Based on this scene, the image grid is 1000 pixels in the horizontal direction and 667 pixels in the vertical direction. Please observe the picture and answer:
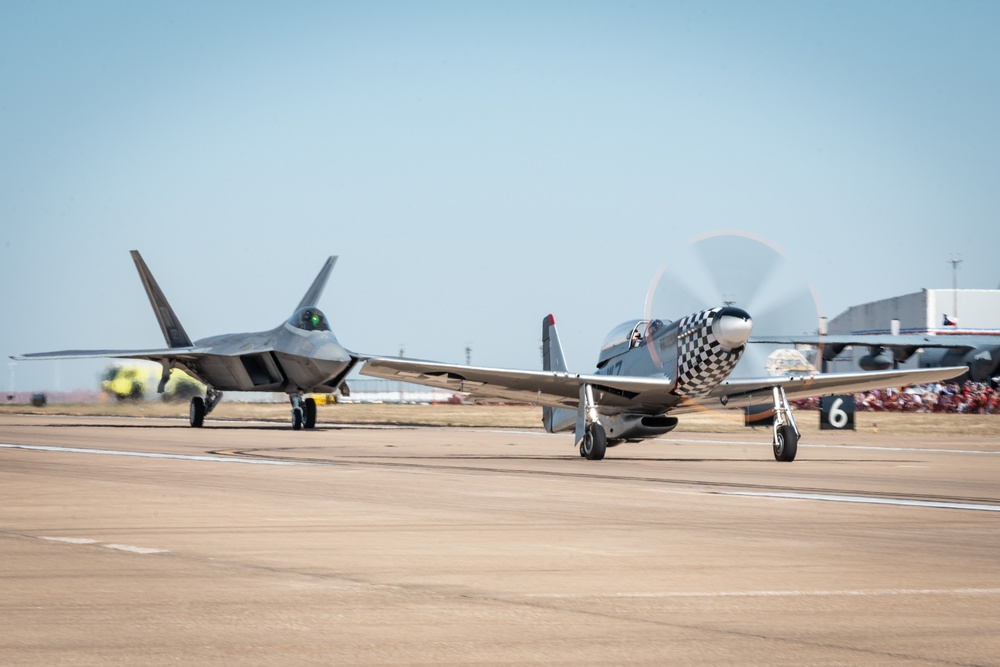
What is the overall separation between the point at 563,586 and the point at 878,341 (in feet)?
164

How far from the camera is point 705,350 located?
68.3 ft

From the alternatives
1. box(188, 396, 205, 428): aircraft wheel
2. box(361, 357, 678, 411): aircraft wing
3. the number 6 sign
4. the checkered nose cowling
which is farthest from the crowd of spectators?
the checkered nose cowling

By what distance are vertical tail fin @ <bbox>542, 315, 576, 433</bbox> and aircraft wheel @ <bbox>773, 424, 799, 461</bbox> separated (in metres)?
5.20

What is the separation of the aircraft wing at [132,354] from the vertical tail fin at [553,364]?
1551 centimetres

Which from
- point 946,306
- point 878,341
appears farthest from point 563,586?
point 946,306

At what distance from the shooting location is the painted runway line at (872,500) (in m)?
11.8

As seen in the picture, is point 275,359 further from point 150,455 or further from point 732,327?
point 732,327

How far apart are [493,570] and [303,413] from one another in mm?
30328

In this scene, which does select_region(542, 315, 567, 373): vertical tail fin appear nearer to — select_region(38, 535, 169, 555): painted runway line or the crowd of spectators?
select_region(38, 535, 169, 555): painted runway line

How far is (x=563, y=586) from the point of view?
20.6 ft

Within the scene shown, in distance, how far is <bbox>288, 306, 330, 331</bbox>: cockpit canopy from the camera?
36969 millimetres

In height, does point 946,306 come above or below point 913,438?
above

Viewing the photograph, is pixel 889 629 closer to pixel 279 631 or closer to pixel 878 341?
pixel 279 631

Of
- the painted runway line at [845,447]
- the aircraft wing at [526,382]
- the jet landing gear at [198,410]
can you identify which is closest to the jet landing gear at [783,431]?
the aircraft wing at [526,382]
